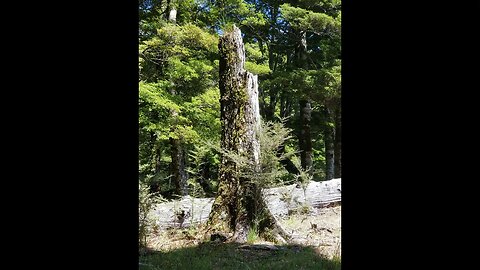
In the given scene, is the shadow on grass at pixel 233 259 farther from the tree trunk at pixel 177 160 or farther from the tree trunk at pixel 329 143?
the tree trunk at pixel 329 143

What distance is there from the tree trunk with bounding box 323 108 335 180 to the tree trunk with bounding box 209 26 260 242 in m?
6.23

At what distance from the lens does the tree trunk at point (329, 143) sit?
40.8ft

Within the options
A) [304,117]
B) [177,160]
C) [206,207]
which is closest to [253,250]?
[206,207]

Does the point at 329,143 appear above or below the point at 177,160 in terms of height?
above

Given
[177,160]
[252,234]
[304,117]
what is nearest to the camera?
[252,234]

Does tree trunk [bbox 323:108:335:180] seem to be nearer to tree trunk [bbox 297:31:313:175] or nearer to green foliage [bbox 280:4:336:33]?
tree trunk [bbox 297:31:313:175]

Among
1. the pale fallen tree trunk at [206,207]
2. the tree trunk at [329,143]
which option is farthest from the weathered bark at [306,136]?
the pale fallen tree trunk at [206,207]

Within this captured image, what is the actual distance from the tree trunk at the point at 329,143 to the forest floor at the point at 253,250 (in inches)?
200

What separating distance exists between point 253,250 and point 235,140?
5.01ft

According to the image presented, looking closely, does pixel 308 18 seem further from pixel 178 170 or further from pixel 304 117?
pixel 178 170

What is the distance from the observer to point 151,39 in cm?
882

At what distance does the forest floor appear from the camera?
4988 mm

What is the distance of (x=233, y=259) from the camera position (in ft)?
17.2
